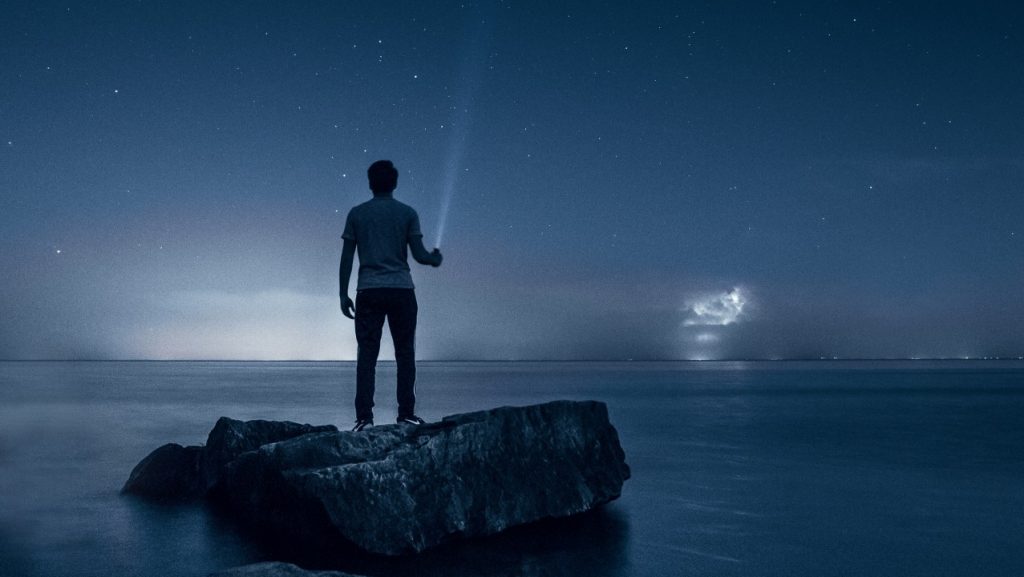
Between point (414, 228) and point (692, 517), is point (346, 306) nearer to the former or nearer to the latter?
point (414, 228)

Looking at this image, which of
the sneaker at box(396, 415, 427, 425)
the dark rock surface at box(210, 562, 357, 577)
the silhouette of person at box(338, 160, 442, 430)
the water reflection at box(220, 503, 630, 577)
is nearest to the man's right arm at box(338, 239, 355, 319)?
the silhouette of person at box(338, 160, 442, 430)

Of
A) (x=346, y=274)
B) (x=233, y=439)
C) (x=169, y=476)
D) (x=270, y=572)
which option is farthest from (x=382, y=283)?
(x=169, y=476)

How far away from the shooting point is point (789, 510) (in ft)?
19.7

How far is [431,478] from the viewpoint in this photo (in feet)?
15.5

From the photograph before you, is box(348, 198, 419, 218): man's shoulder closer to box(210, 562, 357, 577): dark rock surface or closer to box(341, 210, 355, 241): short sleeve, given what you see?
box(341, 210, 355, 241): short sleeve

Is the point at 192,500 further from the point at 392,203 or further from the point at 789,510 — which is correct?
the point at 789,510

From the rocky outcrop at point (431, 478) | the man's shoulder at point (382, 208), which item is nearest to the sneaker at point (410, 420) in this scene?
the rocky outcrop at point (431, 478)

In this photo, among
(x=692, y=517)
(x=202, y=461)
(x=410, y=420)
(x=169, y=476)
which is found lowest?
(x=692, y=517)

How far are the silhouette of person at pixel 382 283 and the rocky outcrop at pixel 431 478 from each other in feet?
2.05

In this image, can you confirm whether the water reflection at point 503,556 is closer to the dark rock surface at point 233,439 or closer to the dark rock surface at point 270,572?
the dark rock surface at point 270,572

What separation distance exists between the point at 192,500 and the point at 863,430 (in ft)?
40.6

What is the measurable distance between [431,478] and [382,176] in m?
2.60

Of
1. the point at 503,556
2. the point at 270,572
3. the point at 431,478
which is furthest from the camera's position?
the point at 431,478

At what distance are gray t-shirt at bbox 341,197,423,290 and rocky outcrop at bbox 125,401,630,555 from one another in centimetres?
122
